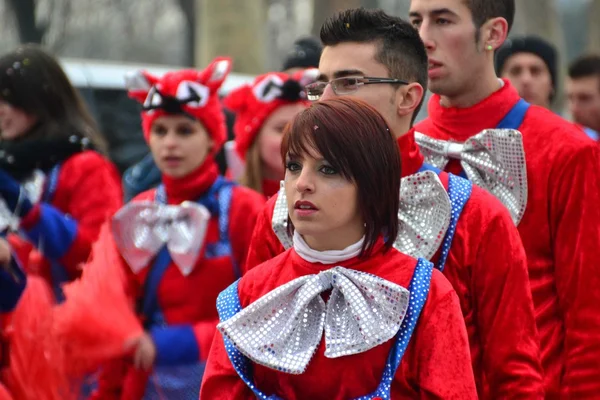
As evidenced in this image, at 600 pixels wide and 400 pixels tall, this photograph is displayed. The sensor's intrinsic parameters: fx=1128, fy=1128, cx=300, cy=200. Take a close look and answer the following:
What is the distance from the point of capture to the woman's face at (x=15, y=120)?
538 cm

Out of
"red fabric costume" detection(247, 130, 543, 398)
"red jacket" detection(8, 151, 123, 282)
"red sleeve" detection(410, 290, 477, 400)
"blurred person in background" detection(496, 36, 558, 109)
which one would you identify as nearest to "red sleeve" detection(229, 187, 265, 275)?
"red jacket" detection(8, 151, 123, 282)

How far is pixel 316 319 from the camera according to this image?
2.82 meters

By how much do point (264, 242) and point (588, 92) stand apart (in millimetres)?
5274

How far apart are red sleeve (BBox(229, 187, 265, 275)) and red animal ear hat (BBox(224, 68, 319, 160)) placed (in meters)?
1.19

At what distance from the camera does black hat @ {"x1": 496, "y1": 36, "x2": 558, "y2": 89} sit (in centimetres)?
657

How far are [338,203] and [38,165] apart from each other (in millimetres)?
2780

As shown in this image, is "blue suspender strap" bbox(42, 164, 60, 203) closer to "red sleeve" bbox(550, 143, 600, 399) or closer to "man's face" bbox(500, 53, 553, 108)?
"red sleeve" bbox(550, 143, 600, 399)

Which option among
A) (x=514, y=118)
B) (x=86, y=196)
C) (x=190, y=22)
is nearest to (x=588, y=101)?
(x=86, y=196)

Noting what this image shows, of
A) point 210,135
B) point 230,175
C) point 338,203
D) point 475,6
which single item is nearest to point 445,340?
point 338,203

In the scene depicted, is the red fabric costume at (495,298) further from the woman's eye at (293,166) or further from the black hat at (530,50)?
the black hat at (530,50)

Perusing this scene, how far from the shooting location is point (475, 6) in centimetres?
387

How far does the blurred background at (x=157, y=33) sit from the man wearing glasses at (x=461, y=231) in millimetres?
5374

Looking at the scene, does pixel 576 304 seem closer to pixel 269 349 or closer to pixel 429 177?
pixel 429 177

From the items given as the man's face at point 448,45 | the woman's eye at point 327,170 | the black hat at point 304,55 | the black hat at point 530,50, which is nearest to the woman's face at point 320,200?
the woman's eye at point 327,170
